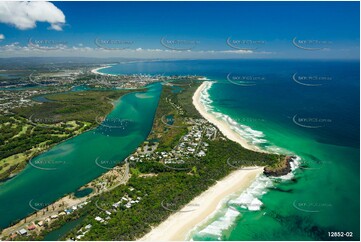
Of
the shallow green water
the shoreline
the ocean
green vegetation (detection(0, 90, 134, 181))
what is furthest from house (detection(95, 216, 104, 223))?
the shoreline

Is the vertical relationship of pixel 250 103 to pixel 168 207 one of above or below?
above

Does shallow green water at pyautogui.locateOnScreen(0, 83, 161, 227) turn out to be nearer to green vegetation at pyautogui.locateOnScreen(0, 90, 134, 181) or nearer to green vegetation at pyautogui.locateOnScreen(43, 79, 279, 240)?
green vegetation at pyautogui.locateOnScreen(0, 90, 134, 181)

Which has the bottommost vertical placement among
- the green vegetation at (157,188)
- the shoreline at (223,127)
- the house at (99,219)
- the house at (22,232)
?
the house at (22,232)

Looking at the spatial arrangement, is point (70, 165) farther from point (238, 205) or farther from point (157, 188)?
point (238, 205)

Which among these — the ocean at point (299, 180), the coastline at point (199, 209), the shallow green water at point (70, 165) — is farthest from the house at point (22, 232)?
the ocean at point (299, 180)

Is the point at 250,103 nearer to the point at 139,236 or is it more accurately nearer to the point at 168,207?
the point at 168,207

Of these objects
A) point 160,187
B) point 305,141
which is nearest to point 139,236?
point 160,187

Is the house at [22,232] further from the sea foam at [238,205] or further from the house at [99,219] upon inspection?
the sea foam at [238,205]

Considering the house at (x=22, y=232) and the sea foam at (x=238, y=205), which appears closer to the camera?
the house at (x=22, y=232)
